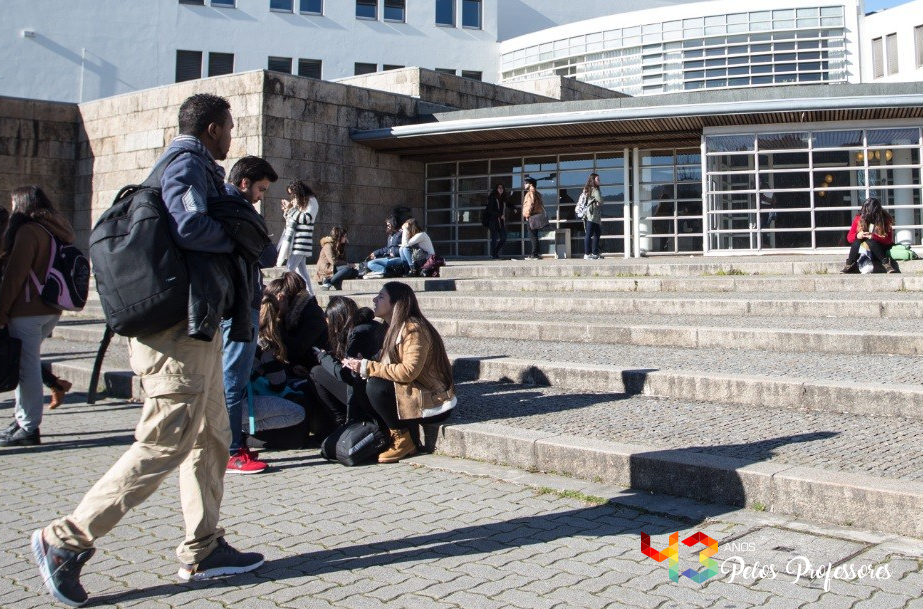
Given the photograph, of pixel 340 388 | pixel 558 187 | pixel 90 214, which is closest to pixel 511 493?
pixel 340 388

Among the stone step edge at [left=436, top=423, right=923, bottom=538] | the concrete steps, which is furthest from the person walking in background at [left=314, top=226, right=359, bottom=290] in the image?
the stone step edge at [left=436, top=423, right=923, bottom=538]

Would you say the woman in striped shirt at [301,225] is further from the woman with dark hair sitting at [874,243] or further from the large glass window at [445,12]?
the large glass window at [445,12]

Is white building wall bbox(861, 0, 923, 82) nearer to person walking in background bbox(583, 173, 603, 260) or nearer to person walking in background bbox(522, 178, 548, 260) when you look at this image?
person walking in background bbox(522, 178, 548, 260)

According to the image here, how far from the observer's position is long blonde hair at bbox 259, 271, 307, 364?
22.5 ft

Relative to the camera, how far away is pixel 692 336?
880 cm

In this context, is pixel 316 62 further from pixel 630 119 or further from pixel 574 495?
pixel 574 495

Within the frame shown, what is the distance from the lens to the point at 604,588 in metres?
3.62

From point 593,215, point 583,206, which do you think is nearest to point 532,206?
point 583,206

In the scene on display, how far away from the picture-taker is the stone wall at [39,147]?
21859 mm

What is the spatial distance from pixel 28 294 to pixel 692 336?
18.9 feet

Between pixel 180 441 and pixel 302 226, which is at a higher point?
pixel 302 226

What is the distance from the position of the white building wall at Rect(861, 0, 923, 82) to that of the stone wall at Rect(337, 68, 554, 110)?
17740 mm

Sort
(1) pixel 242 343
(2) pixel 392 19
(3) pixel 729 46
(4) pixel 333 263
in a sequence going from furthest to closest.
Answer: (2) pixel 392 19 → (3) pixel 729 46 → (4) pixel 333 263 → (1) pixel 242 343

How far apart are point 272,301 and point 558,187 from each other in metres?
16.2
